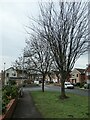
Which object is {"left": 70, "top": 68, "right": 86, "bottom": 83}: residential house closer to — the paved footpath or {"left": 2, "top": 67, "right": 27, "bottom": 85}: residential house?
{"left": 2, "top": 67, "right": 27, "bottom": 85}: residential house

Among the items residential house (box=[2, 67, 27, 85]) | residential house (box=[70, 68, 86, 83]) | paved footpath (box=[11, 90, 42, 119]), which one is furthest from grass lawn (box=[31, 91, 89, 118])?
residential house (box=[70, 68, 86, 83])

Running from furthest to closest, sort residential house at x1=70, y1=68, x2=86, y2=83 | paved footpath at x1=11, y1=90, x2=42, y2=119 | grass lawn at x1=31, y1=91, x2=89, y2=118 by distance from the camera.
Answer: residential house at x1=70, y1=68, x2=86, y2=83 → grass lawn at x1=31, y1=91, x2=89, y2=118 → paved footpath at x1=11, y1=90, x2=42, y2=119

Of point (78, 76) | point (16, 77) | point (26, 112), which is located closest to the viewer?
point (26, 112)

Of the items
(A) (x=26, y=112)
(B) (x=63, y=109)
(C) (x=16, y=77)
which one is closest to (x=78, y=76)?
(C) (x=16, y=77)

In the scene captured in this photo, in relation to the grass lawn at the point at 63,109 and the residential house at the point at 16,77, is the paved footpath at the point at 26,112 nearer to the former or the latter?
the grass lawn at the point at 63,109

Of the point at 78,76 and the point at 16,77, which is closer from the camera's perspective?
the point at 16,77

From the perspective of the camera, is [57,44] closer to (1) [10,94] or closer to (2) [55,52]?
(2) [55,52]

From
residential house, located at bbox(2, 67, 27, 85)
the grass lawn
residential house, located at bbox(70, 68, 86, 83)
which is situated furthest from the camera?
residential house, located at bbox(70, 68, 86, 83)

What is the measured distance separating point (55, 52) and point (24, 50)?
19320 mm

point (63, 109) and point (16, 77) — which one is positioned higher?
point (16, 77)

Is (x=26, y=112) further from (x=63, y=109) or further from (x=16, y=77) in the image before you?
(x=16, y=77)

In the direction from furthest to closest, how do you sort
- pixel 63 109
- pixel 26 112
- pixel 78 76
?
pixel 78 76 < pixel 63 109 < pixel 26 112

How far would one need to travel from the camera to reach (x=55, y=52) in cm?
2623

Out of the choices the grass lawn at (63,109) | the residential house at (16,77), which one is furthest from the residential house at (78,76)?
the grass lawn at (63,109)
